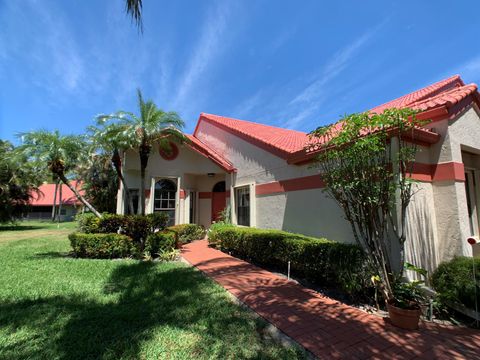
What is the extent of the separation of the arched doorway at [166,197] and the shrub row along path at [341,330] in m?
8.17

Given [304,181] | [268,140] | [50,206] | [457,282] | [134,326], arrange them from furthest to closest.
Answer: [50,206] → [268,140] → [304,181] → [457,282] → [134,326]

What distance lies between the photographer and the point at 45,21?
19.1 feet

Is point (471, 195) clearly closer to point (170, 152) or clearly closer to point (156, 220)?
point (156, 220)

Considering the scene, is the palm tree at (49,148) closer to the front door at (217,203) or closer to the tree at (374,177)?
the front door at (217,203)

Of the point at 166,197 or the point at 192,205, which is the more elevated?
the point at 166,197

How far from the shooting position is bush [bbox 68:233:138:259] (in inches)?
352

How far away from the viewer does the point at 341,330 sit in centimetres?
406

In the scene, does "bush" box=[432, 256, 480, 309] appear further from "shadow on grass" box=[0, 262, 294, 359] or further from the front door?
the front door

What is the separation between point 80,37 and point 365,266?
30.8 feet

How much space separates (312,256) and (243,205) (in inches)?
269

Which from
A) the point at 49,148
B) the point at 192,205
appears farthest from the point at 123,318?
the point at 192,205

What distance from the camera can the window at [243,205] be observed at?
41.0 ft

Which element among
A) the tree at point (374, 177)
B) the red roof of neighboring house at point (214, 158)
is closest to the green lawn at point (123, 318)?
the tree at point (374, 177)

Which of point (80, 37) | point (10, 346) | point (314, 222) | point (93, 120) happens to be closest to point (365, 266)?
point (314, 222)
